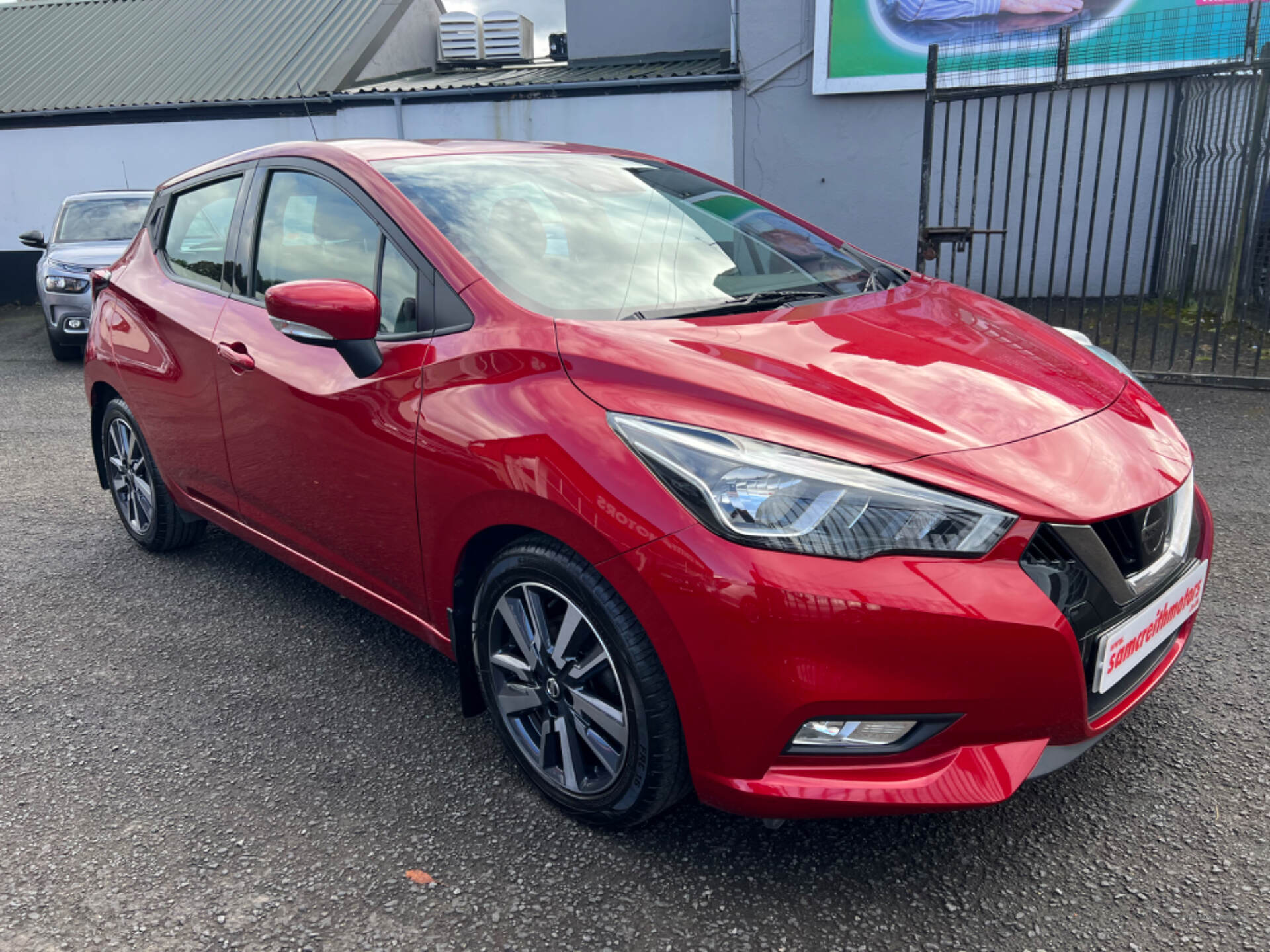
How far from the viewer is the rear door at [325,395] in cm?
251

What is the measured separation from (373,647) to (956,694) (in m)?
2.05

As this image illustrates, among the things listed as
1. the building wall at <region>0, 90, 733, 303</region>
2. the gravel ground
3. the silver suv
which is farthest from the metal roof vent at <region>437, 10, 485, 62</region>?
the gravel ground

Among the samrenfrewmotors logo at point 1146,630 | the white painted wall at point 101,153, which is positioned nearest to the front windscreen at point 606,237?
the samrenfrewmotors logo at point 1146,630

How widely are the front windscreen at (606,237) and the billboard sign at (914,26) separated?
26.6 ft

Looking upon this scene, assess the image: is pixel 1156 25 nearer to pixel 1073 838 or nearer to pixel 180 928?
pixel 1073 838

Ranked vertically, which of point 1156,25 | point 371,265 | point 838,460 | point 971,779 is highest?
point 1156,25

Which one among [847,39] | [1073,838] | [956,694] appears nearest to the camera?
[956,694]

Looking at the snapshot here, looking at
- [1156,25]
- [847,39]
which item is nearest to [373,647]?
[847,39]

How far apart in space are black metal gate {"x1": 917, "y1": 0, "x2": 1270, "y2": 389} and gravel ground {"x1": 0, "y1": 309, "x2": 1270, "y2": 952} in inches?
169

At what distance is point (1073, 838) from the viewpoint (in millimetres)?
2182

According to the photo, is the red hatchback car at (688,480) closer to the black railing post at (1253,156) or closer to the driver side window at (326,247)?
the driver side window at (326,247)

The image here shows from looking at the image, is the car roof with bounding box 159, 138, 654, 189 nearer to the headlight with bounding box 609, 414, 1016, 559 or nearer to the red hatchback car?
the red hatchback car

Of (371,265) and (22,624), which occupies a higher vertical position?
(371,265)

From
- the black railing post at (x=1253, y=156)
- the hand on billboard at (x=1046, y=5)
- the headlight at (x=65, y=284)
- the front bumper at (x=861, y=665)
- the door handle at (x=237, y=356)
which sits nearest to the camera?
the front bumper at (x=861, y=665)
